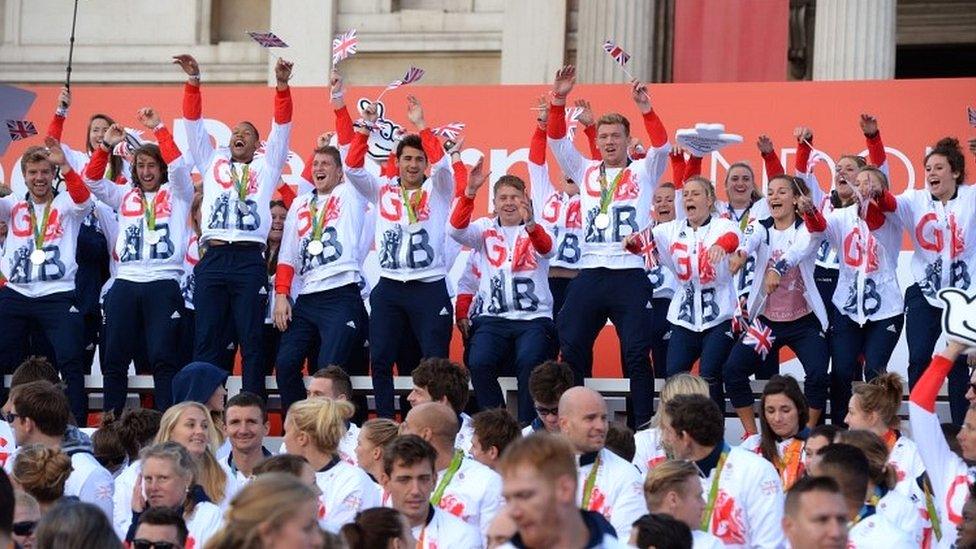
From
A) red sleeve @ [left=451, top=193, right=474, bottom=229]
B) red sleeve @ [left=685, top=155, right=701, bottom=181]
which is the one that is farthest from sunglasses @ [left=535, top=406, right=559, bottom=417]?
red sleeve @ [left=685, top=155, right=701, bottom=181]

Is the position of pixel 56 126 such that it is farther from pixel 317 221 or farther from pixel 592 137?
pixel 592 137

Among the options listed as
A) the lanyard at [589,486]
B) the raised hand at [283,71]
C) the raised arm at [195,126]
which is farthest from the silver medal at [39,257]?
the lanyard at [589,486]

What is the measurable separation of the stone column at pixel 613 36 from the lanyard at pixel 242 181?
6.43 m

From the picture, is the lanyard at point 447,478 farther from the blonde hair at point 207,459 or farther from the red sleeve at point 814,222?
the red sleeve at point 814,222

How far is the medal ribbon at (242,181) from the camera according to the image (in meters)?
13.6

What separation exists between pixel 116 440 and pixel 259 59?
11.5m

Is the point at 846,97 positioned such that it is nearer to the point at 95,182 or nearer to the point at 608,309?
the point at 608,309

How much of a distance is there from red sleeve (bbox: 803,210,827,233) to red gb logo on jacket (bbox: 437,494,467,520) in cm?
417

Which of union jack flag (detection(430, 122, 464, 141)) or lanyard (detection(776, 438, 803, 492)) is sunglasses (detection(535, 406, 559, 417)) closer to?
lanyard (detection(776, 438, 803, 492))

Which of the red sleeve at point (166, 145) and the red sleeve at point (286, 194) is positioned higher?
the red sleeve at point (166, 145)

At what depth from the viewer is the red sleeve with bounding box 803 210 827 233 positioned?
1276 centimetres

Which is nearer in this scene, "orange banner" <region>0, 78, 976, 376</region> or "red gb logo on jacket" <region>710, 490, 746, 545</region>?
"red gb logo on jacket" <region>710, 490, 746, 545</region>

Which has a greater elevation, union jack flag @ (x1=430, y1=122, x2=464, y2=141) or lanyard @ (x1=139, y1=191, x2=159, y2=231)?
union jack flag @ (x1=430, y1=122, x2=464, y2=141)

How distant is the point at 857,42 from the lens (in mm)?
18359
